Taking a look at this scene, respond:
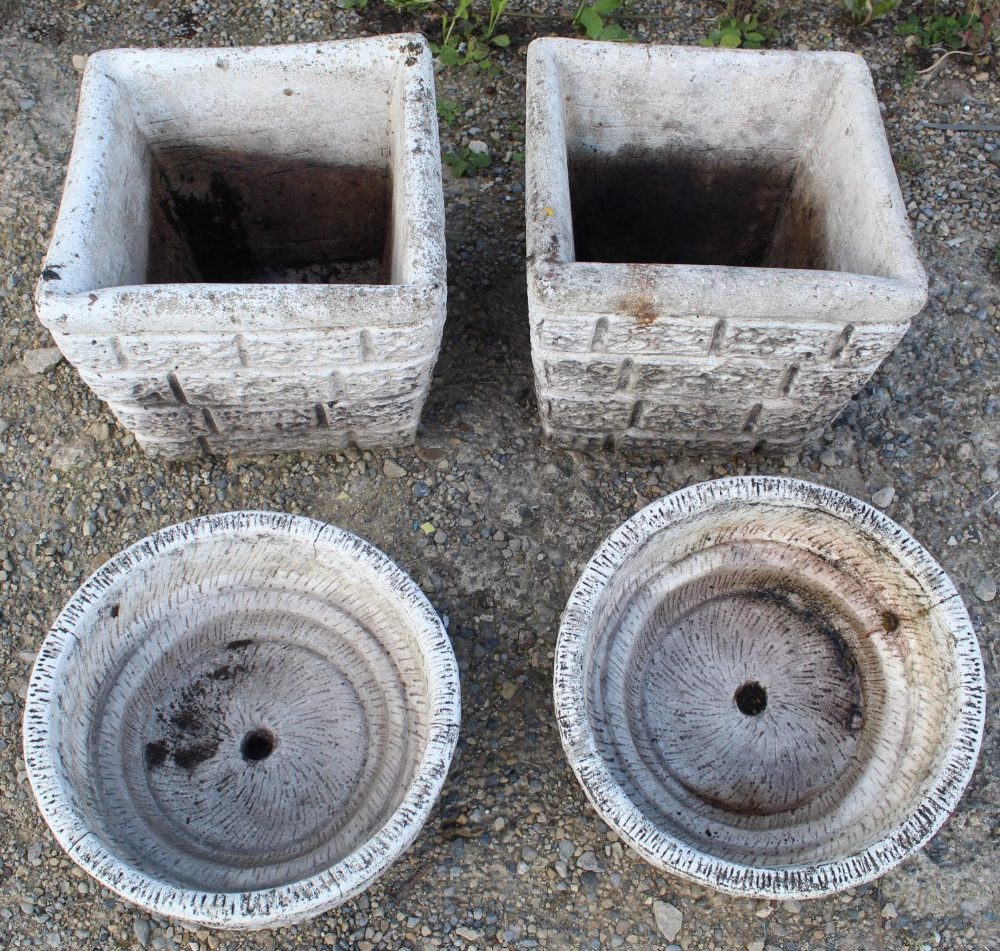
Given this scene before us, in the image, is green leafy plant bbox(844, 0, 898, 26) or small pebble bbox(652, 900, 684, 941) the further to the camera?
green leafy plant bbox(844, 0, 898, 26)

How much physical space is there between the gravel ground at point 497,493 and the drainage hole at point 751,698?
1.65ft

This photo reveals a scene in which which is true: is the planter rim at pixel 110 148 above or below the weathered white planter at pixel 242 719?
above

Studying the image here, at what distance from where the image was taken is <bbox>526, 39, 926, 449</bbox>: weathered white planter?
7.54 feet

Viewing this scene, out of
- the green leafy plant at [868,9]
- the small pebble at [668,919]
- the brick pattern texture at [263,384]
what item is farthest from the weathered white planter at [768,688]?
the green leafy plant at [868,9]

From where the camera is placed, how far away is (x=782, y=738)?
8.59 feet

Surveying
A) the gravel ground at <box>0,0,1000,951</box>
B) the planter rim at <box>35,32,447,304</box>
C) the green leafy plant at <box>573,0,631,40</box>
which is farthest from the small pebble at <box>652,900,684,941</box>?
the green leafy plant at <box>573,0,631,40</box>

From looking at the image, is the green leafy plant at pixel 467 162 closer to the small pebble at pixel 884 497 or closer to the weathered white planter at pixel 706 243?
the weathered white planter at pixel 706 243

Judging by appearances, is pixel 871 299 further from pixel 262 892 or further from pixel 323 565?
pixel 262 892

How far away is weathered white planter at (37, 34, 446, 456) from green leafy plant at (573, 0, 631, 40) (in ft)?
4.08

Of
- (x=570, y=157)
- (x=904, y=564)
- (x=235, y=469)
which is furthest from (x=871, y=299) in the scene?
(x=235, y=469)

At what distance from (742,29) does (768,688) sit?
272 cm

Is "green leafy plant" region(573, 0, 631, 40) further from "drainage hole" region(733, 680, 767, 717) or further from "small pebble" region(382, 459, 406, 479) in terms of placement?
"drainage hole" region(733, 680, 767, 717)

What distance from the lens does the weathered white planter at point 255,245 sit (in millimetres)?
2262

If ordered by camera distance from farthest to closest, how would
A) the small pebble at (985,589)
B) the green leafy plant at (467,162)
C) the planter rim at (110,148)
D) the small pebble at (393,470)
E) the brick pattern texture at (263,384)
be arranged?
the green leafy plant at (467,162) → the small pebble at (393,470) → the small pebble at (985,589) → the brick pattern texture at (263,384) → the planter rim at (110,148)
